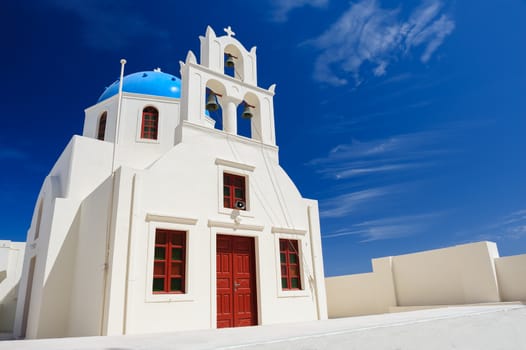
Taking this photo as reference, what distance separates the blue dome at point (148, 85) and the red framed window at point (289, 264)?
8.38 metres

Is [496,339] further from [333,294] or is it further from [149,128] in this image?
[149,128]

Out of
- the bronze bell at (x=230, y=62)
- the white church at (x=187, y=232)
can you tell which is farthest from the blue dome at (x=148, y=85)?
the bronze bell at (x=230, y=62)

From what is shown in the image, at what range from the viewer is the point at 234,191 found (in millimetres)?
10555

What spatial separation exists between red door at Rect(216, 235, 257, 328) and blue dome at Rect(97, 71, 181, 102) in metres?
8.33

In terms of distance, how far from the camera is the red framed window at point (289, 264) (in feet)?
35.1

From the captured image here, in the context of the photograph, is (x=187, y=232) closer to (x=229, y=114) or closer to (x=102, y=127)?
(x=229, y=114)

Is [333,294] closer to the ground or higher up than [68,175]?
closer to the ground

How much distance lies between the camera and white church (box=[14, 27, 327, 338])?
8.11 metres

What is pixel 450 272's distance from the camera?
13836 mm

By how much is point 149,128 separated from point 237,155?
17.5 ft

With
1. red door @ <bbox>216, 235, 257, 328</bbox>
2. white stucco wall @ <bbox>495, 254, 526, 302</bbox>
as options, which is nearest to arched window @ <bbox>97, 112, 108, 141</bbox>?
red door @ <bbox>216, 235, 257, 328</bbox>

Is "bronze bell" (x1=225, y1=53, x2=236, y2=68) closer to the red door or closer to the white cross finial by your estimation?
the white cross finial

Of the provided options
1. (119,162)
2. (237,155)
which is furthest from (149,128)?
(237,155)

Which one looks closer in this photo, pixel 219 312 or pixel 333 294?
pixel 219 312
